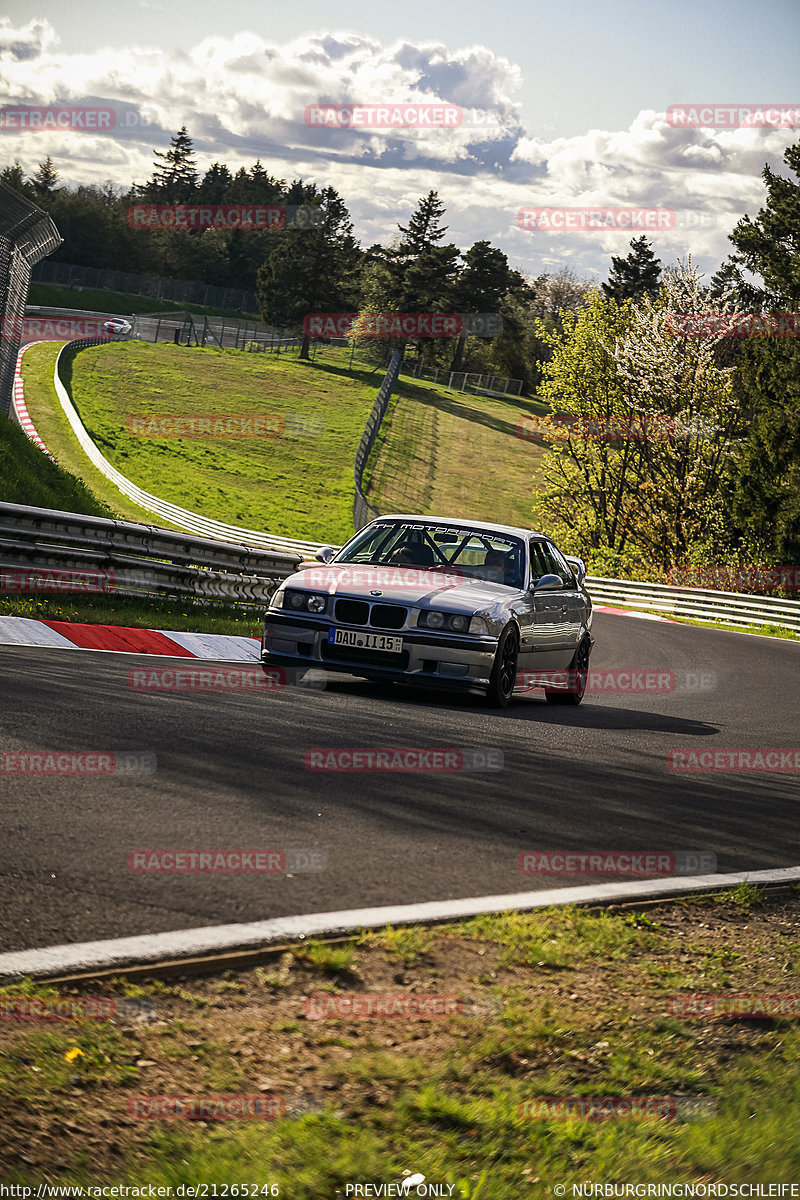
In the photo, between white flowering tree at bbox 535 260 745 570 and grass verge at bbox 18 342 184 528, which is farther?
white flowering tree at bbox 535 260 745 570

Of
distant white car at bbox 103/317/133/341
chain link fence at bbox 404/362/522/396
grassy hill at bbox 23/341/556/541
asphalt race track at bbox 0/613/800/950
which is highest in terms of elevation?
chain link fence at bbox 404/362/522/396

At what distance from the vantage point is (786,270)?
42969mm

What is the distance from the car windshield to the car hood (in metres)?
0.18

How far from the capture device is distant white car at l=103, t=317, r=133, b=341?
7969 centimetres

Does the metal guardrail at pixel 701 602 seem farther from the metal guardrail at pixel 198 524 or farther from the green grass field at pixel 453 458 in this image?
the green grass field at pixel 453 458

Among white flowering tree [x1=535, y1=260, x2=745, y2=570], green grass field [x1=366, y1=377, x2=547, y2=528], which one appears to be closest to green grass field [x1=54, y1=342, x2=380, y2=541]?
green grass field [x1=366, y1=377, x2=547, y2=528]

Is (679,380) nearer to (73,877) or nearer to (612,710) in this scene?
(612,710)

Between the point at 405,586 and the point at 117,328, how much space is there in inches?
2958

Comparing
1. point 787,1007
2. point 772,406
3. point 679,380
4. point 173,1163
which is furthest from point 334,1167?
point 679,380

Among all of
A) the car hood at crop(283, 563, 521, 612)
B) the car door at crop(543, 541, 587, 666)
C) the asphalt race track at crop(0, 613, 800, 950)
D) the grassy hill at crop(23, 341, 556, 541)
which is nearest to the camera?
the asphalt race track at crop(0, 613, 800, 950)

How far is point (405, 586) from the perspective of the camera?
10.0m

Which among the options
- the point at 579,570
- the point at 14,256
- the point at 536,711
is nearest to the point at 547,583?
the point at 536,711

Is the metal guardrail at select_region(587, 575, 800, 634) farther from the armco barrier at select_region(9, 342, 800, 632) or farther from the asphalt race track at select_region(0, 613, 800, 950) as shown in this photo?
the asphalt race track at select_region(0, 613, 800, 950)

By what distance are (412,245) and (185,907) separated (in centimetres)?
9214
